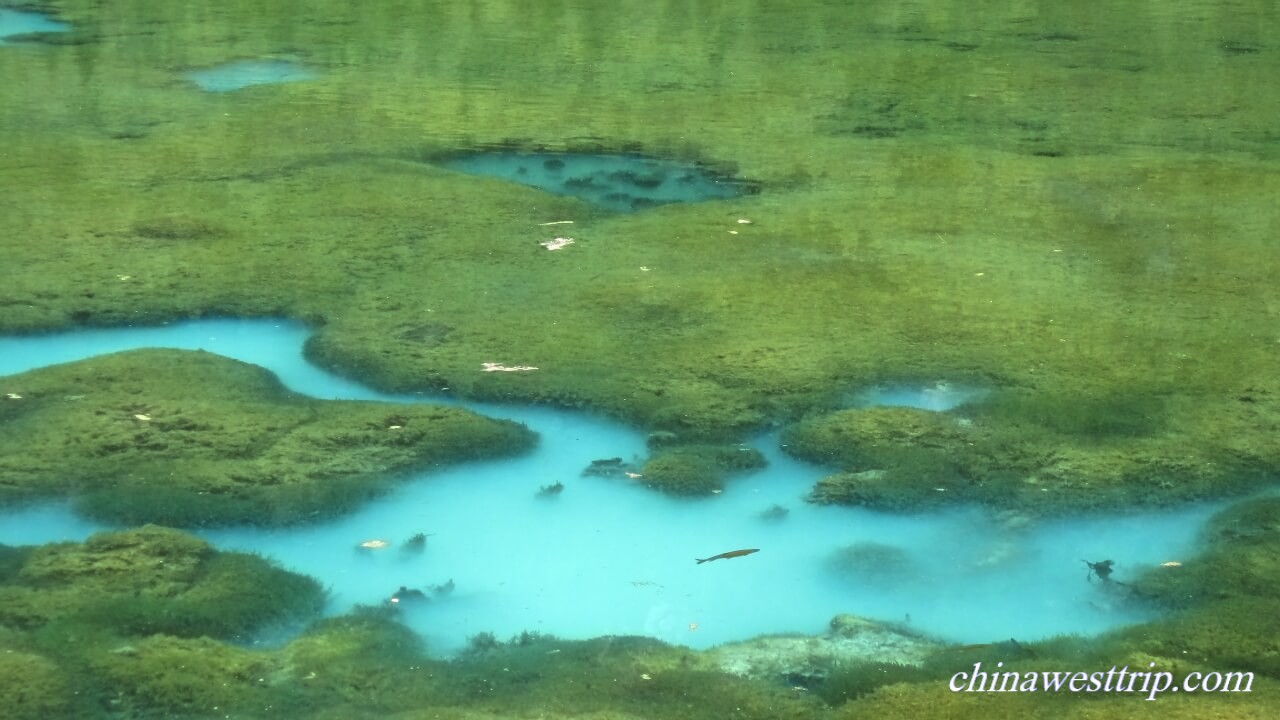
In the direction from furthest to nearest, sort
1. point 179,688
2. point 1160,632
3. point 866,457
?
point 866,457 → point 1160,632 → point 179,688

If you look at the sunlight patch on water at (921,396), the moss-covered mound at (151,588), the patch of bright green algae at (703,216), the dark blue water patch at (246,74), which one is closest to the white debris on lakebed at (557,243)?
the patch of bright green algae at (703,216)

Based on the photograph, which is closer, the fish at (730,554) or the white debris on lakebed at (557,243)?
the fish at (730,554)

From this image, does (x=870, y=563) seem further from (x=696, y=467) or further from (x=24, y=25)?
(x=24, y=25)

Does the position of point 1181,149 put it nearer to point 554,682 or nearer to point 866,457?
point 866,457

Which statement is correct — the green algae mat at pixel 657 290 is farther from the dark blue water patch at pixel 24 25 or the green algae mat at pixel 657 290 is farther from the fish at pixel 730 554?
the dark blue water patch at pixel 24 25

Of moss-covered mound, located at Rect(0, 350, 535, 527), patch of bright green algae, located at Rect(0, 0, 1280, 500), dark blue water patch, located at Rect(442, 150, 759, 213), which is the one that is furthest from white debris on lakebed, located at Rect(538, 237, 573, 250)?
moss-covered mound, located at Rect(0, 350, 535, 527)

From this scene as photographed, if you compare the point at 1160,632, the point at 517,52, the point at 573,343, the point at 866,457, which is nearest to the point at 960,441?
the point at 866,457
